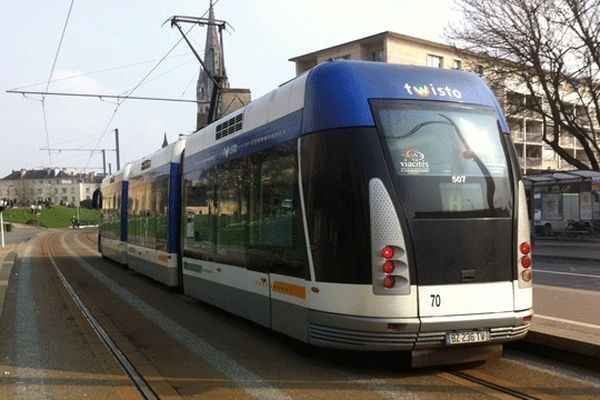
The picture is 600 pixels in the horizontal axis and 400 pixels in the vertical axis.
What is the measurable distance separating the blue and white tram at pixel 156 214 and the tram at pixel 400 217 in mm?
5969

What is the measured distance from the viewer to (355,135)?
623 centimetres

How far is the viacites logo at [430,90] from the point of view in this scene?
655 centimetres

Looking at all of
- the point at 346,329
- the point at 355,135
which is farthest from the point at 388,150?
the point at 346,329

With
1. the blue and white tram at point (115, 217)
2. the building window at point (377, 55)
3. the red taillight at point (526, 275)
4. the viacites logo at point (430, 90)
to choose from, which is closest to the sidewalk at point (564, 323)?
the red taillight at point (526, 275)

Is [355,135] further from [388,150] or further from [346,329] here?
[346,329]

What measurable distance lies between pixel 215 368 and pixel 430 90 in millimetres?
3620

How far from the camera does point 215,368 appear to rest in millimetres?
6918

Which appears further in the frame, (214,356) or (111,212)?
(111,212)

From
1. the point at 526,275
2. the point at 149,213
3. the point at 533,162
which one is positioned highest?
the point at 533,162

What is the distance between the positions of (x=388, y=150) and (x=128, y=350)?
4112 mm

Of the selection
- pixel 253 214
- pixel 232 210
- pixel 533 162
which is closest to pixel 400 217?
pixel 253 214

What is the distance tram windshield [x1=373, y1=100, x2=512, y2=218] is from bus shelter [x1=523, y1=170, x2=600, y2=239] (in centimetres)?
1954

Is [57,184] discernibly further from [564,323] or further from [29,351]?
[564,323]

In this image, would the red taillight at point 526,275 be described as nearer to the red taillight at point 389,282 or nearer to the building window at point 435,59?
the red taillight at point 389,282
